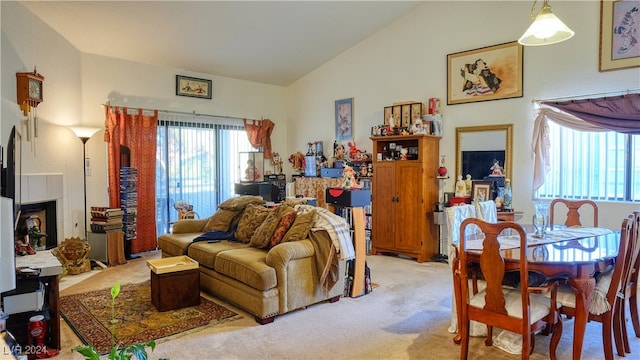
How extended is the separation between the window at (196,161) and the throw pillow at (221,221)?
1500 millimetres

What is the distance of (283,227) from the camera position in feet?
13.0

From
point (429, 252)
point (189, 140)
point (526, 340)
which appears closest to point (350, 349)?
point (526, 340)

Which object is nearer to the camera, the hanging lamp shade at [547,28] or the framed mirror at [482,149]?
the hanging lamp shade at [547,28]

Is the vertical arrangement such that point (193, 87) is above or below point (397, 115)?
above

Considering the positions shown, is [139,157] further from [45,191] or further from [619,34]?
[619,34]

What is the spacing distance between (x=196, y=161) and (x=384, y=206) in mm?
3077

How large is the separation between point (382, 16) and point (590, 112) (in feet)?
9.78

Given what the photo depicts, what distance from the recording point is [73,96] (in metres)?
5.16

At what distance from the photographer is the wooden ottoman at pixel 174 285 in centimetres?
356

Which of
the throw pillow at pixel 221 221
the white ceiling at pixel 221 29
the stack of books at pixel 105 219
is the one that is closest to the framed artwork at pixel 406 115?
the white ceiling at pixel 221 29

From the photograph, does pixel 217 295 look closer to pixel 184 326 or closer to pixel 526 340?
pixel 184 326

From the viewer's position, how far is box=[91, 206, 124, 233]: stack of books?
17.0ft

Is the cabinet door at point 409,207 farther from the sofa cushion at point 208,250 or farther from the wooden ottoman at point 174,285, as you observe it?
the wooden ottoman at point 174,285

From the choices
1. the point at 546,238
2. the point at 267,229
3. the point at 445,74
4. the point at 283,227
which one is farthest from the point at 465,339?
the point at 445,74
